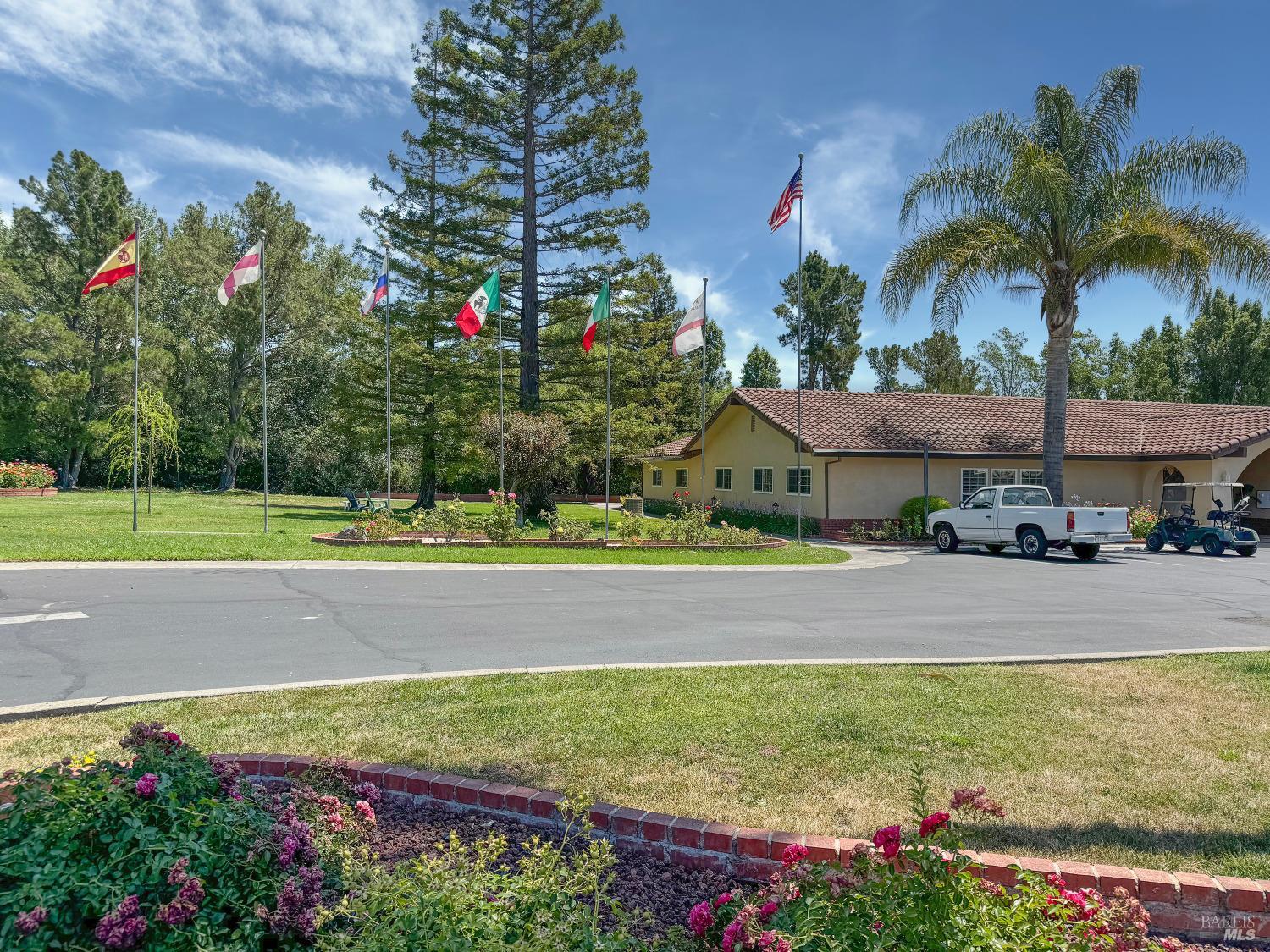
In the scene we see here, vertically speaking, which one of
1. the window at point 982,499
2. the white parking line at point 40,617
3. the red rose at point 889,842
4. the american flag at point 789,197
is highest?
the american flag at point 789,197

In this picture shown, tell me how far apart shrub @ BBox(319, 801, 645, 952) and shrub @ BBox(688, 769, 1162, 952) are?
458 mm

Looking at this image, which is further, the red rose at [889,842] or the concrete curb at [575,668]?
the concrete curb at [575,668]

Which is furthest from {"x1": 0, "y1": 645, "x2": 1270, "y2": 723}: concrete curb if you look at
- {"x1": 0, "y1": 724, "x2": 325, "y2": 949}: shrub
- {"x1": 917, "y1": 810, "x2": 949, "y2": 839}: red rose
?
{"x1": 917, "y1": 810, "x2": 949, "y2": 839}: red rose

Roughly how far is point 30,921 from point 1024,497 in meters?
22.2

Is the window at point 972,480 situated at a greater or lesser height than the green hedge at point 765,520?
greater

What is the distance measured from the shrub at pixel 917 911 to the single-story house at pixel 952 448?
2090 cm

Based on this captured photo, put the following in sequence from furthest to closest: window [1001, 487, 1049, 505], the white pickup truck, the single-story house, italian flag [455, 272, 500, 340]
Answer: the single-story house → italian flag [455, 272, 500, 340] → window [1001, 487, 1049, 505] → the white pickup truck

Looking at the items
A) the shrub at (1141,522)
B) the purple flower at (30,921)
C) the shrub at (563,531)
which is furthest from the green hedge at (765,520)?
the purple flower at (30,921)

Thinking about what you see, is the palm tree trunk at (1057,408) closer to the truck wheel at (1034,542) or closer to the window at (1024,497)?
the window at (1024,497)

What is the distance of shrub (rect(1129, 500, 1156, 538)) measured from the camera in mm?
25141

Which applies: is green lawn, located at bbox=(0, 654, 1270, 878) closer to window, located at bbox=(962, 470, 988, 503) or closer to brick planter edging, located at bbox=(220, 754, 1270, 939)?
brick planter edging, located at bbox=(220, 754, 1270, 939)

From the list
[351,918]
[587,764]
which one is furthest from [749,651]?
[351,918]

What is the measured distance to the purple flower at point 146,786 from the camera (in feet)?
10.3

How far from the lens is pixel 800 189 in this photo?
61.3 ft
